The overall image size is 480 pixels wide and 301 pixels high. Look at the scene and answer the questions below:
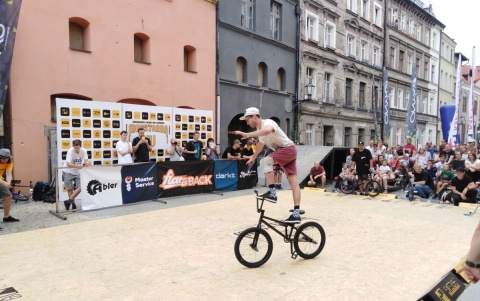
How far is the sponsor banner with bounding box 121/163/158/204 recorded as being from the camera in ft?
31.2

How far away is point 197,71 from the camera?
1638 centimetres

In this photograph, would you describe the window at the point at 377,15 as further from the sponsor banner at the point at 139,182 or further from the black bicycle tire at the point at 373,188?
the sponsor banner at the point at 139,182

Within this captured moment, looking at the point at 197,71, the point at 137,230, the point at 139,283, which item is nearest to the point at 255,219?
the point at 137,230

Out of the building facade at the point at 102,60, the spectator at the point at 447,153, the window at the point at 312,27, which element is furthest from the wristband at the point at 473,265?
the window at the point at 312,27

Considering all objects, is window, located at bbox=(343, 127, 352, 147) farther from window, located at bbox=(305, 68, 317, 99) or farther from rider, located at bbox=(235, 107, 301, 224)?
rider, located at bbox=(235, 107, 301, 224)

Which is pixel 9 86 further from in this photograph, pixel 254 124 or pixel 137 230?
pixel 254 124

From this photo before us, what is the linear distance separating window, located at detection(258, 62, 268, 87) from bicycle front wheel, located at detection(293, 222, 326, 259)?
15.8 meters

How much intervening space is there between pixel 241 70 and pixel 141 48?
6.14 metres

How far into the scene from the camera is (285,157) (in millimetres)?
5383

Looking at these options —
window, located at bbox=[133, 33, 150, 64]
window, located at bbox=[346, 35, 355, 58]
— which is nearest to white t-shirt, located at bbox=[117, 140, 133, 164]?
window, located at bbox=[133, 33, 150, 64]

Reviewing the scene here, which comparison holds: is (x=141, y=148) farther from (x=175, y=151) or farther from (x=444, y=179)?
(x=444, y=179)

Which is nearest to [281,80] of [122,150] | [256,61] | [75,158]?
[256,61]

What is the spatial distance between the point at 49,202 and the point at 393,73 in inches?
1245

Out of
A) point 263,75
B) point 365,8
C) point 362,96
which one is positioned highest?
point 365,8
